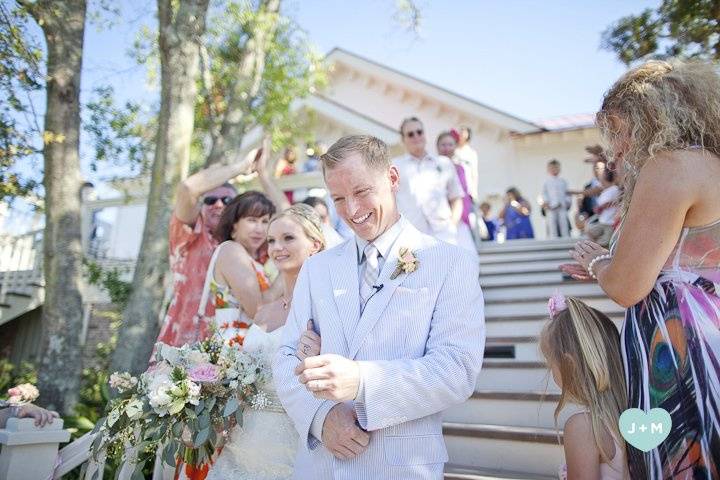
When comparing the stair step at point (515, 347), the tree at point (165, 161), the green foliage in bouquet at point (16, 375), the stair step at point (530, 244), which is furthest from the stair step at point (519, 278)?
the green foliage in bouquet at point (16, 375)

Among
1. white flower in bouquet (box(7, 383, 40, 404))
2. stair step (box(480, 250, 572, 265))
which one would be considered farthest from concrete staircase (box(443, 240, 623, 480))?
white flower in bouquet (box(7, 383, 40, 404))

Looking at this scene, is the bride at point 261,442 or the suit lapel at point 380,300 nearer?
the suit lapel at point 380,300

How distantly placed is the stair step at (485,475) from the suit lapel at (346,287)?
5.60 feet

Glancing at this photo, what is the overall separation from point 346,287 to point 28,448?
2.11m

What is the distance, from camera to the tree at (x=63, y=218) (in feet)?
17.0

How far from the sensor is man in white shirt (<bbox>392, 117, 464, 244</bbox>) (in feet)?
18.2

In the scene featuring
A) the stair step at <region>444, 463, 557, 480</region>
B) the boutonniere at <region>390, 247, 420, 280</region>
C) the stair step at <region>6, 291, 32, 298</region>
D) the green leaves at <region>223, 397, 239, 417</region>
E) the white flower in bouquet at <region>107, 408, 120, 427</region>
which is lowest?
the stair step at <region>444, 463, 557, 480</region>

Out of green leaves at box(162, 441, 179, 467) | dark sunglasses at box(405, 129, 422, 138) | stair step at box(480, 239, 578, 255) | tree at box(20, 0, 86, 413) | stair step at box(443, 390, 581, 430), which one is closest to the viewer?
green leaves at box(162, 441, 179, 467)

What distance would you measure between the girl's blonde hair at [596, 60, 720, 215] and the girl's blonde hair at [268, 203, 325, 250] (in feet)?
5.40

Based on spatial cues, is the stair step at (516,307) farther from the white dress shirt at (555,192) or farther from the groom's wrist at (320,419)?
the white dress shirt at (555,192)

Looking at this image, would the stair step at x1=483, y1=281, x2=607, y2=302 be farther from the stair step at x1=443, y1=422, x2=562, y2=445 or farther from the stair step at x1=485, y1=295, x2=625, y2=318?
the stair step at x1=443, y1=422, x2=562, y2=445

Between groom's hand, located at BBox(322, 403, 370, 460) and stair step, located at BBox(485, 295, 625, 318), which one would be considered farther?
stair step, located at BBox(485, 295, 625, 318)

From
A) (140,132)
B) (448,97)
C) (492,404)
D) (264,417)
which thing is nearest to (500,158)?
(448,97)

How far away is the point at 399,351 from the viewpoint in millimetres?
1880
